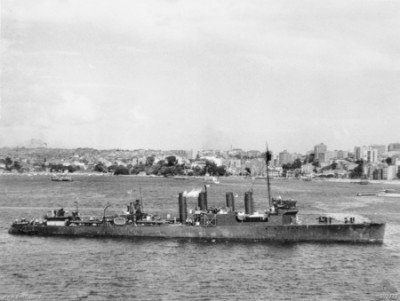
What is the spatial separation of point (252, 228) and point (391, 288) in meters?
16.6

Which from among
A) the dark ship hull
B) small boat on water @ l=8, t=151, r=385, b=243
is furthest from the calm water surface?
small boat on water @ l=8, t=151, r=385, b=243

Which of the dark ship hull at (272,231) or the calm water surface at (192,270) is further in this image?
the dark ship hull at (272,231)

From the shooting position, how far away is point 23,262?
141 feet

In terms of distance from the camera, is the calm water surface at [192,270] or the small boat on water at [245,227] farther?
the small boat on water at [245,227]

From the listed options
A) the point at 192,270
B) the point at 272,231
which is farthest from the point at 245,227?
the point at 192,270

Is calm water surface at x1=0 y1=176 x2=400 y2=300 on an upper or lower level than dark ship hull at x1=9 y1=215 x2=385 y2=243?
lower

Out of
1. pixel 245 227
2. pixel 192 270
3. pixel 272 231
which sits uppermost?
pixel 245 227

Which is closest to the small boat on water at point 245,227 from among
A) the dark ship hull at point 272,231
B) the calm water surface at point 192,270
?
the dark ship hull at point 272,231

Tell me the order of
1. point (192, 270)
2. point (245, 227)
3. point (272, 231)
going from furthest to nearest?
point (245, 227) < point (272, 231) < point (192, 270)

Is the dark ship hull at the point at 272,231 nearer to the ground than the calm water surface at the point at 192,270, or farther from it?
farther from it

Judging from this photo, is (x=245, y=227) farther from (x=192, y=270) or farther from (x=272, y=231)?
(x=192, y=270)

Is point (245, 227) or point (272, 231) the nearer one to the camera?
point (272, 231)

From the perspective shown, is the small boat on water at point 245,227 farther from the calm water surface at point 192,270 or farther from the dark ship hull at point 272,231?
the calm water surface at point 192,270

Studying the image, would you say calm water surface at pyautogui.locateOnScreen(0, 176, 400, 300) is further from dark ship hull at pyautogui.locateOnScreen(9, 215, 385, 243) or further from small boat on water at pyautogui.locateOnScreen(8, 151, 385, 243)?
small boat on water at pyautogui.locateOnScreen(8, 151, 385, 243)
